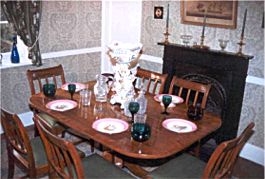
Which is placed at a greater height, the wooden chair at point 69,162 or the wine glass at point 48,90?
the wine glass at point 48,90

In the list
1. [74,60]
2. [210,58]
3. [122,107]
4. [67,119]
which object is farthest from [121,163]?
[74,60]

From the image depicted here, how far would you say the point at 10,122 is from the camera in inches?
87.8

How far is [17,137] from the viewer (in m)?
2.29

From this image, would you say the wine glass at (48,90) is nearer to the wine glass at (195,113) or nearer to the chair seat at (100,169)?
the chair seat at (100,169)

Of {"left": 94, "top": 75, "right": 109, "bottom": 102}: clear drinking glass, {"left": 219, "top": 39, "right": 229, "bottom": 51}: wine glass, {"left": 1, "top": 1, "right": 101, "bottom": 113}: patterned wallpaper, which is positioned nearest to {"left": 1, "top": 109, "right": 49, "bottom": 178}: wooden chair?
{"left": 94, "top": 75, "right": 109, "bottom": 102}: clear drinking glass

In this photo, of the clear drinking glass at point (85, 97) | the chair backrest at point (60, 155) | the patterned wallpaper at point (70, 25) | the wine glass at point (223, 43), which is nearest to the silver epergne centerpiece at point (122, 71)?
the clear drinking glass at point (85, 97)

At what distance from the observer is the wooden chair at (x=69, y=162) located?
1.87 m

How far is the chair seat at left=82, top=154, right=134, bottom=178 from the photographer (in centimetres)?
222

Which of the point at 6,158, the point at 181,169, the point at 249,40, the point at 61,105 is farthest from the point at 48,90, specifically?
the point at 249,40

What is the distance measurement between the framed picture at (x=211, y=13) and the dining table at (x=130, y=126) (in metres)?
1.14

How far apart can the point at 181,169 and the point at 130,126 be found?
18.4 inches

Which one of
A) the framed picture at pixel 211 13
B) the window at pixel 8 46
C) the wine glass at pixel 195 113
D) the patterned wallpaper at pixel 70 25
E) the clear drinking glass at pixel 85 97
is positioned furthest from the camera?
the patterned wallpaper at pixel 70 25

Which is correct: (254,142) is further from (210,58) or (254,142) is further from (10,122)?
(10,122)

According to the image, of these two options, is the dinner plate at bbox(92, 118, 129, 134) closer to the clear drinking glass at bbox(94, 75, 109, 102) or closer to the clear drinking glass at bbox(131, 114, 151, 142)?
the clear drinking glass at bbox(131, 114, 151, 142)
